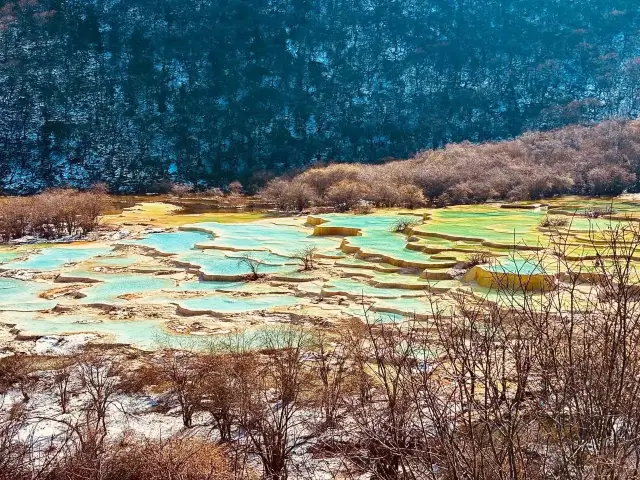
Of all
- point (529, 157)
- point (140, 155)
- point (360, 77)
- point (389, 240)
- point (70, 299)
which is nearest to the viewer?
point (70, 299)

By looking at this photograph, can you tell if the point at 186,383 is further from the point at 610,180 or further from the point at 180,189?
the point at 180,189

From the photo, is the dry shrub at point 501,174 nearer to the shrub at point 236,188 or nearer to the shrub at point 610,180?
the shrub at point 610,180

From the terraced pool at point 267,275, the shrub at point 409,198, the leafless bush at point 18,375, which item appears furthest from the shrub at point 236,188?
the leafless bush at point 18,375

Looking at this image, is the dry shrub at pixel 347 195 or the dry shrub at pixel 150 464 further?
the dry shrub at pixel 347 195

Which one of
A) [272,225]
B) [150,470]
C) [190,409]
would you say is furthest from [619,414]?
[272,225]

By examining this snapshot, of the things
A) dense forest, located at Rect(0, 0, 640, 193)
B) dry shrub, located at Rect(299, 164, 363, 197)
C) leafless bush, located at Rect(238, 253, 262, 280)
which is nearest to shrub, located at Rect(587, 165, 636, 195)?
dry shrub, located at Rect(299, 164, 363, 197)

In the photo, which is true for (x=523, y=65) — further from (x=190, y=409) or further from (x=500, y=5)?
(x=190, y=409)

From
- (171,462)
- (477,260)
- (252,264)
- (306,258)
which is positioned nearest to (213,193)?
(306,258)

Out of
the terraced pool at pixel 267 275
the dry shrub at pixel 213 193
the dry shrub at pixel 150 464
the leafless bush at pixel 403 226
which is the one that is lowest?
the dry shrub at pixel 150 464
